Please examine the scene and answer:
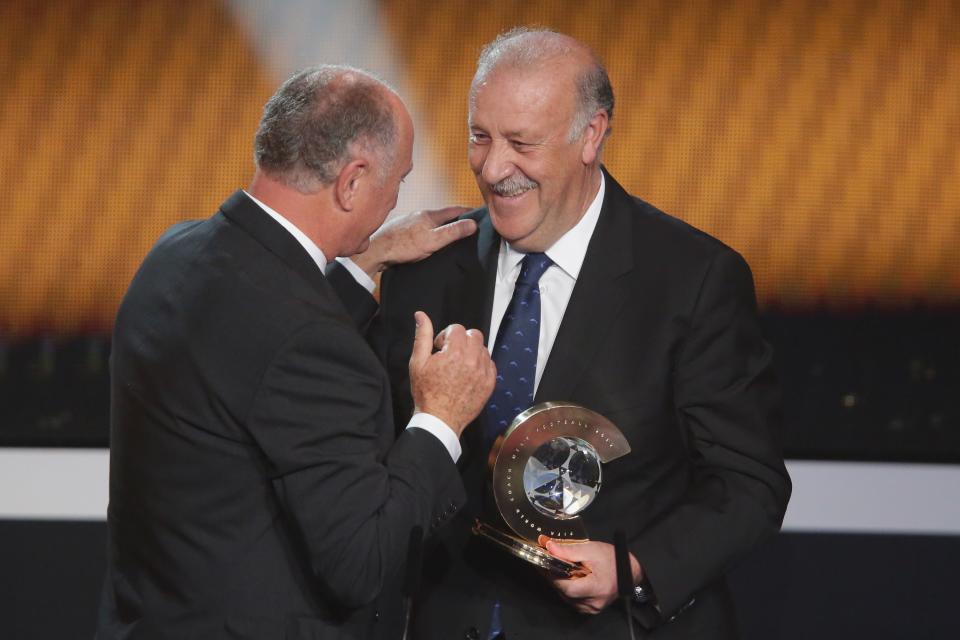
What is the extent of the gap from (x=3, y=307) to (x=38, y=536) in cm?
56

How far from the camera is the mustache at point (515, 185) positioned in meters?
1.78

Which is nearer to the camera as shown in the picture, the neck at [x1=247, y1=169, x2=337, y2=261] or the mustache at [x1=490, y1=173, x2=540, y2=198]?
the neck at [x1=247, y1=169, x2=337, y2=261]

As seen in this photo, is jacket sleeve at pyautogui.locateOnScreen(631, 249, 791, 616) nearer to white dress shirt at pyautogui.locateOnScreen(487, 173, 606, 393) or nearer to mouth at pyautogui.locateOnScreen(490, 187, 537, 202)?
white dress shirt at pyautogui.locateOnScreen(487, 173, 606, 393)

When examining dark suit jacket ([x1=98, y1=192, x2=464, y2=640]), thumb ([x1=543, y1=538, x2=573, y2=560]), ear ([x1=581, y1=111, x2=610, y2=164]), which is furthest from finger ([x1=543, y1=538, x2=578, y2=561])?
ear ([x1=581, y1=111, x2=610, y2=164])

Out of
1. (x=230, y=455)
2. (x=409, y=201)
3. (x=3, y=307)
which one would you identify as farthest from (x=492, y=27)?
(x=230, y=455)

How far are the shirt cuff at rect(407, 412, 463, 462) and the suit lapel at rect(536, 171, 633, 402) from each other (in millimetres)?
176

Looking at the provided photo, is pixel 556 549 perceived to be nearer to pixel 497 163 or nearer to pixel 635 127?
pixel 497 163

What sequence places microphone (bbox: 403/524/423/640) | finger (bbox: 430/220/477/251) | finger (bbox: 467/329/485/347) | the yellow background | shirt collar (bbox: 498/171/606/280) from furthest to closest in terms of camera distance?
1. the yellow background
2. finger (bbox: 430/220/477/251)
3. shirt collar (bbox: 498/171/606/280)
4. finger (bbox: 467/329/485/347)
5. microphone (bbox: 403/524/423/640)

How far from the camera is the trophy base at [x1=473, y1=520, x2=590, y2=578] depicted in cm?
148

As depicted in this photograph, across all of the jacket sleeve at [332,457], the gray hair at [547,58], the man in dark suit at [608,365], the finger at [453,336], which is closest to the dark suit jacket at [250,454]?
the jacket sleeve at [332,457]

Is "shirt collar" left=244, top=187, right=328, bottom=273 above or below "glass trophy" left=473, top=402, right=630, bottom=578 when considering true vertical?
above

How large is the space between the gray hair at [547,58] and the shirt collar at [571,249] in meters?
0.12

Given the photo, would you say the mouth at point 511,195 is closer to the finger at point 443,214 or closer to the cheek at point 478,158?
the cheek at point 478,158

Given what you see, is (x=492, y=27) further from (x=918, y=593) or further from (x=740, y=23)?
(x=918, y=593)
